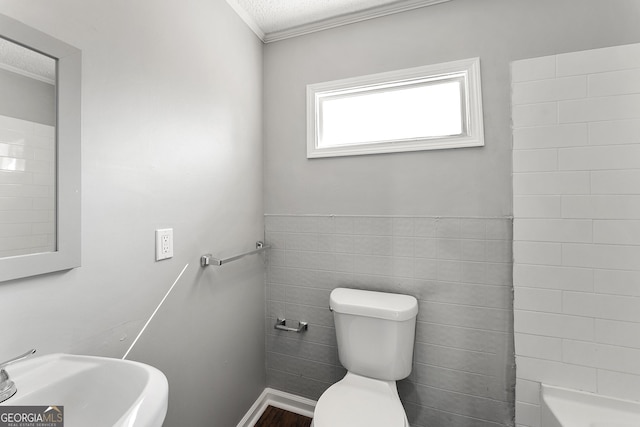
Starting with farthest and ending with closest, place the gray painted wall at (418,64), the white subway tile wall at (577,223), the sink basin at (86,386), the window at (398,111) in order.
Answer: the window at (398,111), the gray painted wall at (418,64), the white subway tile wall at (577,223), the sink basin at (86,386)

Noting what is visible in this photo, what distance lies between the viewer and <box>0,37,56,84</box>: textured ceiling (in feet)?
2.23

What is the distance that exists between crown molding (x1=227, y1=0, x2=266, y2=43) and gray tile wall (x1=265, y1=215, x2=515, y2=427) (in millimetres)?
1188

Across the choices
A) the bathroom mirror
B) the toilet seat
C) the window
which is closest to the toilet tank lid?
the toilet seat

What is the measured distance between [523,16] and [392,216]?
1.16 meters

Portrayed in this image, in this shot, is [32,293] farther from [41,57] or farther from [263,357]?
[263,357]

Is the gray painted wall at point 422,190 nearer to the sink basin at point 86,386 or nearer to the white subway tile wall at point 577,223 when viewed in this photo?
the white subway tile wall at point 577,223

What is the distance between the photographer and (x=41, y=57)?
2.44 ft

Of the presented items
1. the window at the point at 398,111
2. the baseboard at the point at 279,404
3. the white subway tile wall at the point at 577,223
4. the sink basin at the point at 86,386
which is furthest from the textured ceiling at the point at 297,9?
the baseboard at the point at 279,404

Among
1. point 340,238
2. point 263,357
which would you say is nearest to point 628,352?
point 340,238

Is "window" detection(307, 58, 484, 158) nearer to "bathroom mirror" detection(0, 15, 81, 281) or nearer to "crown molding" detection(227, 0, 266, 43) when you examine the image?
"crown molding" detection(227, 0, 266, 43)

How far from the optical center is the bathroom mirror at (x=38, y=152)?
0.68m

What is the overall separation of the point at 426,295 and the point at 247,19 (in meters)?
1.89

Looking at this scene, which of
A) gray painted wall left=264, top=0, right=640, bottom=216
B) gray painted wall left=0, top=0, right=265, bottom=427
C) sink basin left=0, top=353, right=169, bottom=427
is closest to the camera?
sink basin left=0, top=353, right=169, bottom=427

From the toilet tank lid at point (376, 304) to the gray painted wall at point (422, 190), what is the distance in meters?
0.11
